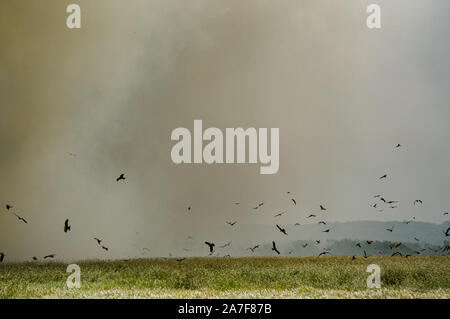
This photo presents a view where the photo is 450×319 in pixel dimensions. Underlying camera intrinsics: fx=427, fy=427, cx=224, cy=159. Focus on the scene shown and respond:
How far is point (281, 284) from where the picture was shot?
16625 millimetres

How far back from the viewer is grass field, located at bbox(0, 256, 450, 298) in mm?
13734

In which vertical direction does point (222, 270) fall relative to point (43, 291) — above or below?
below

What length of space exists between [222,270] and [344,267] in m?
5.50

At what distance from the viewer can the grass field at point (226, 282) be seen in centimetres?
1373

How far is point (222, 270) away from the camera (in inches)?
766

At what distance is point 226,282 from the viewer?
54.8ft

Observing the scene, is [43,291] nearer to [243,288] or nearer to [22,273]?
[22,273]

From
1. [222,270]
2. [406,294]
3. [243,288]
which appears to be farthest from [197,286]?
[406,294]

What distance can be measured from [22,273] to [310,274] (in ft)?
41.5
